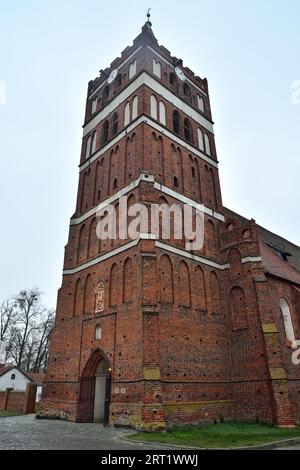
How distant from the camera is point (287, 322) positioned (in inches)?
682

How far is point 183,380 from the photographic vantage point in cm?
1330

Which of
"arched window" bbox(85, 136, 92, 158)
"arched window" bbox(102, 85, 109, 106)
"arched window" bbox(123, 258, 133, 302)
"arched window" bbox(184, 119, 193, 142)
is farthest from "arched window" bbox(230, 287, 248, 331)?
"arched window" bbox(102, 85, 109, 106)

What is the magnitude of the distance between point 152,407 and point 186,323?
13.4ft

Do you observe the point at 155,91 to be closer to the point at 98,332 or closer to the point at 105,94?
the point at 105,94

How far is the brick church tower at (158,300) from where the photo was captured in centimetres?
1295

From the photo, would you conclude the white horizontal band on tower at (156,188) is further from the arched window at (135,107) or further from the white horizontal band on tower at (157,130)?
the arched window at (135,107)

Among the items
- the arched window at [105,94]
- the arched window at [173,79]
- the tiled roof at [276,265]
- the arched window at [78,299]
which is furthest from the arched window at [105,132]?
the tiled roof at [276,265]

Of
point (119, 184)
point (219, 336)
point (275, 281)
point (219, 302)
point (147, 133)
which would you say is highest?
point (147, 133)

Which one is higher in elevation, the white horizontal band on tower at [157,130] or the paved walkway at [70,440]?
the white horizontal band on tower at [157,130]

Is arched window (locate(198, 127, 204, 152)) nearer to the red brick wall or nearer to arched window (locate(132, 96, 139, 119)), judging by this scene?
arched window (locate(132, 96, 139, 119))

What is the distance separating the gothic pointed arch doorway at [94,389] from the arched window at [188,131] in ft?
44.5

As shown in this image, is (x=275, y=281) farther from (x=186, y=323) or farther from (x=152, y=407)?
(x=152, y=407)
